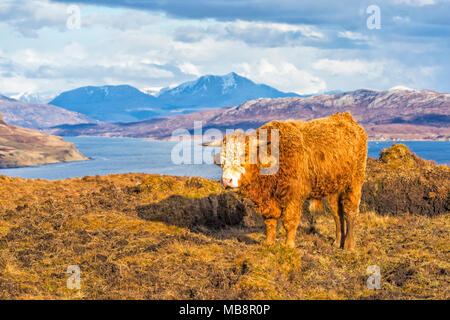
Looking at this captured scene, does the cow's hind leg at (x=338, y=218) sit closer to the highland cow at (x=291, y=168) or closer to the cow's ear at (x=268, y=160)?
the highland cow at (x=291, y=168)

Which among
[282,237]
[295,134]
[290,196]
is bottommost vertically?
[282,237]

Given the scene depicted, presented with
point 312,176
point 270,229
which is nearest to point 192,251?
point 270,229

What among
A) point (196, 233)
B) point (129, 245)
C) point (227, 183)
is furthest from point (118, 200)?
point (227, 183)

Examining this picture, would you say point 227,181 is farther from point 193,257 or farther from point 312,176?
point 312,176

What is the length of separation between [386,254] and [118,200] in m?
9.24

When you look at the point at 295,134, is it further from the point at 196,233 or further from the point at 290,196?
the point at 196,233

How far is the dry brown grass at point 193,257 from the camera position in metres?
7.73

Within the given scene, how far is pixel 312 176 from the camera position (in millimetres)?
10484

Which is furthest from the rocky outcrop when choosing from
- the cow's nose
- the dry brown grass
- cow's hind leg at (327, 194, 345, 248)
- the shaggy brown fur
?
the cow's nose

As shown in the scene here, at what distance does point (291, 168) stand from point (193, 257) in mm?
2921

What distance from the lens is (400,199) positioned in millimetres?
16938

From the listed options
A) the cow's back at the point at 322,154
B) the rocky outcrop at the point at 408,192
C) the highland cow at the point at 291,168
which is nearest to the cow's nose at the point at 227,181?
the highland cow at the point at 291,168
